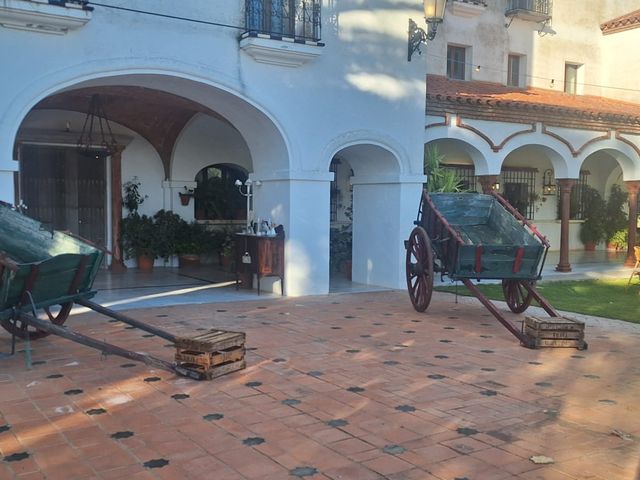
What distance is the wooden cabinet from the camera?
1091 centimetres

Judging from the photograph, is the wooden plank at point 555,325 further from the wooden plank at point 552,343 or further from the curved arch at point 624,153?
the curved arch at point 624,153

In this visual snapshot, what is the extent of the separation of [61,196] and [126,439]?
11133 millimetres

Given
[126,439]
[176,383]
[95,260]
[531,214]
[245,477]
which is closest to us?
[245,477]

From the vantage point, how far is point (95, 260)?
22.5 feet

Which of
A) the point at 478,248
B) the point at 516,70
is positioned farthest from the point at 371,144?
the point at 516,70

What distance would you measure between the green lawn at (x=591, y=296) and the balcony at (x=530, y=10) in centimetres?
831

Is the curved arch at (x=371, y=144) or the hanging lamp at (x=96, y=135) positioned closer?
the curved arch at (x=371, y=144)

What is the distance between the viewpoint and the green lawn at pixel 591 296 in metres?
10.2

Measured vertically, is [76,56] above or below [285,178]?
above

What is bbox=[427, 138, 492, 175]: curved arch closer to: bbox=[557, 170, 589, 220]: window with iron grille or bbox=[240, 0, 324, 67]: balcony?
bbox=[240, 0, 324, 67]: balcony

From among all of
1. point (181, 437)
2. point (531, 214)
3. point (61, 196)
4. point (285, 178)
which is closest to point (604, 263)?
point (531, 214)

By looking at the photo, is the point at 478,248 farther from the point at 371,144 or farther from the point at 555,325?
the point at 371,144

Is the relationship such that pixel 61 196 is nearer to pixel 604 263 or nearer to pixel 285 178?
pixel 285 178

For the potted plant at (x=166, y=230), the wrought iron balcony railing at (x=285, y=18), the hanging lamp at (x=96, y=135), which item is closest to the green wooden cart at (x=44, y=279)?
the wrought iron balcony railing at (x=285, y=18)
